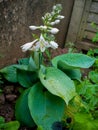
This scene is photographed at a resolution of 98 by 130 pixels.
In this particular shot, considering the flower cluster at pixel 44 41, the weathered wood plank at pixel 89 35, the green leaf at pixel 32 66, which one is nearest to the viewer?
the flower cluster at pixel 44 41

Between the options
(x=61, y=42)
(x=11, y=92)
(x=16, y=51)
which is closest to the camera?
(x=11, y=92)

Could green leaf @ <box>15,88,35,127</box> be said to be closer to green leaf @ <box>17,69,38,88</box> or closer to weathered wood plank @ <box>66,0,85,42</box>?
green leaf @ <box>17,69,38,88</box>

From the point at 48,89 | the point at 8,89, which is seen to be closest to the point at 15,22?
the point at 8,89

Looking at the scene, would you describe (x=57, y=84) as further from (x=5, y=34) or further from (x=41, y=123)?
(x=5, y=34)

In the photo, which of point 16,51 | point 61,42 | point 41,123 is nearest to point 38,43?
point 41,123

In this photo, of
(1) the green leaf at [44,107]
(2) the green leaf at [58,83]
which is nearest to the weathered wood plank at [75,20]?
(2) the green leaf at [58,83]

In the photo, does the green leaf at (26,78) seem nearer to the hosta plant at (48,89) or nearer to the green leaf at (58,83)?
the hosta plant at (48,89)
